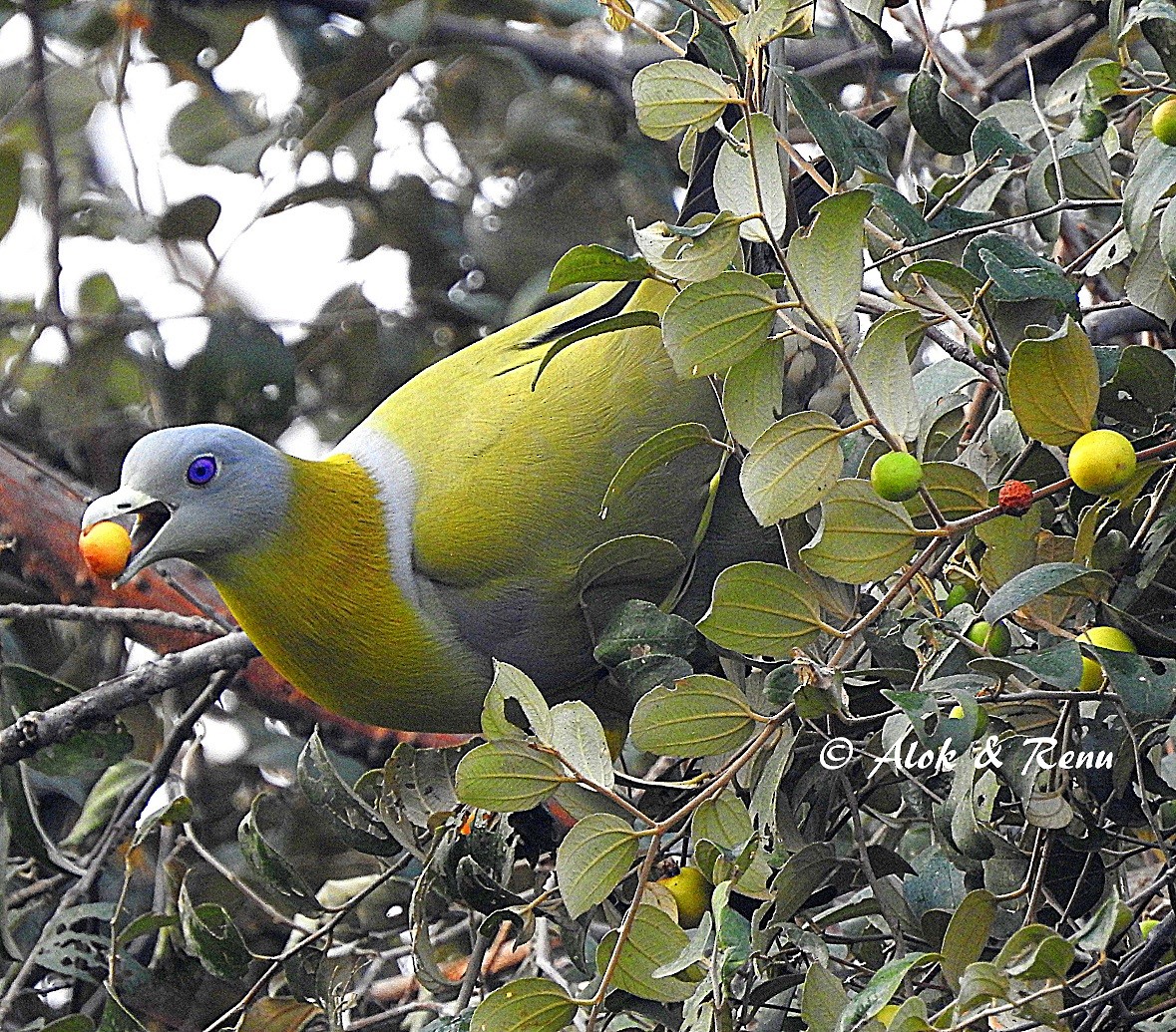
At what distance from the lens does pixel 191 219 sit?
2.17m

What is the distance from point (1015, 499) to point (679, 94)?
0.35 metres

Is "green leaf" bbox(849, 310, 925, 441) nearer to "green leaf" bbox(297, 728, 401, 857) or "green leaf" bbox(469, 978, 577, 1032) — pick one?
"green leaf" bbox(469, 978, 577, 1032)

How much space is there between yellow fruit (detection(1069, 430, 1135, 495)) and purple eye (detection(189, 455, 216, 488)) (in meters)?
0.92

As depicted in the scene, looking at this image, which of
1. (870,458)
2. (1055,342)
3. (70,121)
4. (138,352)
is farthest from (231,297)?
(1055,342)

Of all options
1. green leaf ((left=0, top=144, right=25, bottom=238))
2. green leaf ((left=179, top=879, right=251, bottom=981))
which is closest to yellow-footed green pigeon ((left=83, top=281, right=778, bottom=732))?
Result: green leaf ((left=179, top=879, right=251, bottom=981))

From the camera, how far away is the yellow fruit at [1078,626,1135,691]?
2.73ft

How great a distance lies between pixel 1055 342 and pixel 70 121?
6.69ft

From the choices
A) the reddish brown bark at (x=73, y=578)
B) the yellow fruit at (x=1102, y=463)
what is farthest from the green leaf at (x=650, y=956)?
the reddish brown bark at (x=73, y=578)

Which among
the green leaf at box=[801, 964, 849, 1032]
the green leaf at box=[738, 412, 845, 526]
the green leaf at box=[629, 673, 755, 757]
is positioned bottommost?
the green leaf at box=[801, 964, 849, 1032]

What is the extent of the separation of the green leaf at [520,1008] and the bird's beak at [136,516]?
2.11 feet

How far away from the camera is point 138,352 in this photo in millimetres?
2232

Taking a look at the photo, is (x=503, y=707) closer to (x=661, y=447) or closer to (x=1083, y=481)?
(x=661, y=447)

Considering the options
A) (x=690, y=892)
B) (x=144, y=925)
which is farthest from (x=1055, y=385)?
(x=144, y=925)

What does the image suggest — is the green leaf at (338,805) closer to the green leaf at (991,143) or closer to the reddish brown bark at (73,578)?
the reddish brown bark at (73,578)
